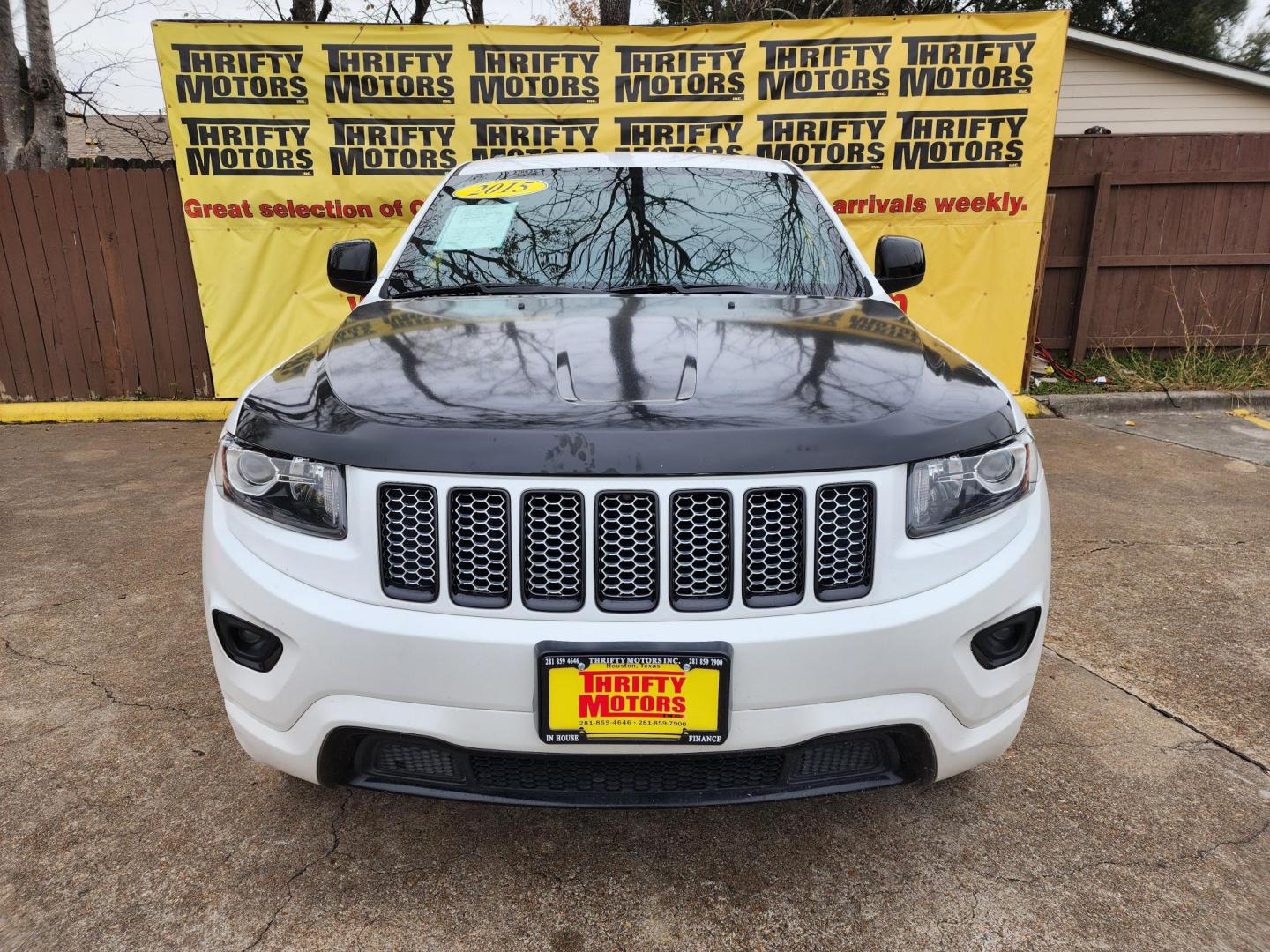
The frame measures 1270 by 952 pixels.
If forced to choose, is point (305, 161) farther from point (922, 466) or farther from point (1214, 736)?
point (1214, 736)

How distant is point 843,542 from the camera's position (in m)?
1.63

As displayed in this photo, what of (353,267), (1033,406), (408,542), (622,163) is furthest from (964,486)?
(1033,406)

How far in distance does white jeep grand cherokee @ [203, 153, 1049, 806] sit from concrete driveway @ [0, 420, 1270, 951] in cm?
35

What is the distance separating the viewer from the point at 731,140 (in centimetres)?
625

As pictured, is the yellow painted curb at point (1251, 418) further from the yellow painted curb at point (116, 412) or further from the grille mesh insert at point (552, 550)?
the yellow painted curb at point (116, 412)

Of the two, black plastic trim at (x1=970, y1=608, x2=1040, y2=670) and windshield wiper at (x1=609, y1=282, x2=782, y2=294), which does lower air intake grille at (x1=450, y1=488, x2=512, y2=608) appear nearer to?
black plastic trim at (x1=970, y1=608, x2=1040, y2=670)

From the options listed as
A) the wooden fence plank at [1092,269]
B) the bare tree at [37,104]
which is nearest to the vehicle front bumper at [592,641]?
the wooden fence plank at [1092,269]

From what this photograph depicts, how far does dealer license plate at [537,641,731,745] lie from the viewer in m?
1.56

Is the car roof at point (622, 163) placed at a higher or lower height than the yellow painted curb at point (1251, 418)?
higher

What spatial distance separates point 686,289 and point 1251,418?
20.0 ft

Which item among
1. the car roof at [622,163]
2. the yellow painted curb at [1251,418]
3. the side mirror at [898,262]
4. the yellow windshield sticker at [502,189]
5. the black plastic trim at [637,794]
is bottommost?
the yellow painted curb at [1251,418]

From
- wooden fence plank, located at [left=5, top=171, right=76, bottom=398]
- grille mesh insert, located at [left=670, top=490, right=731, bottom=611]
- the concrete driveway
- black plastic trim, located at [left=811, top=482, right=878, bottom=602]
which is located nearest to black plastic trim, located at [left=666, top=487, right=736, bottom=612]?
grille mesh insert, located at [left=670, top=490, right=731, bottom=611]

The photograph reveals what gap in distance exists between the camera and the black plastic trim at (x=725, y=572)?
1.58 metres

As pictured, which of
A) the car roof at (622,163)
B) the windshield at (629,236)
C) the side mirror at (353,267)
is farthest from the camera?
the car roof at (622,163)
